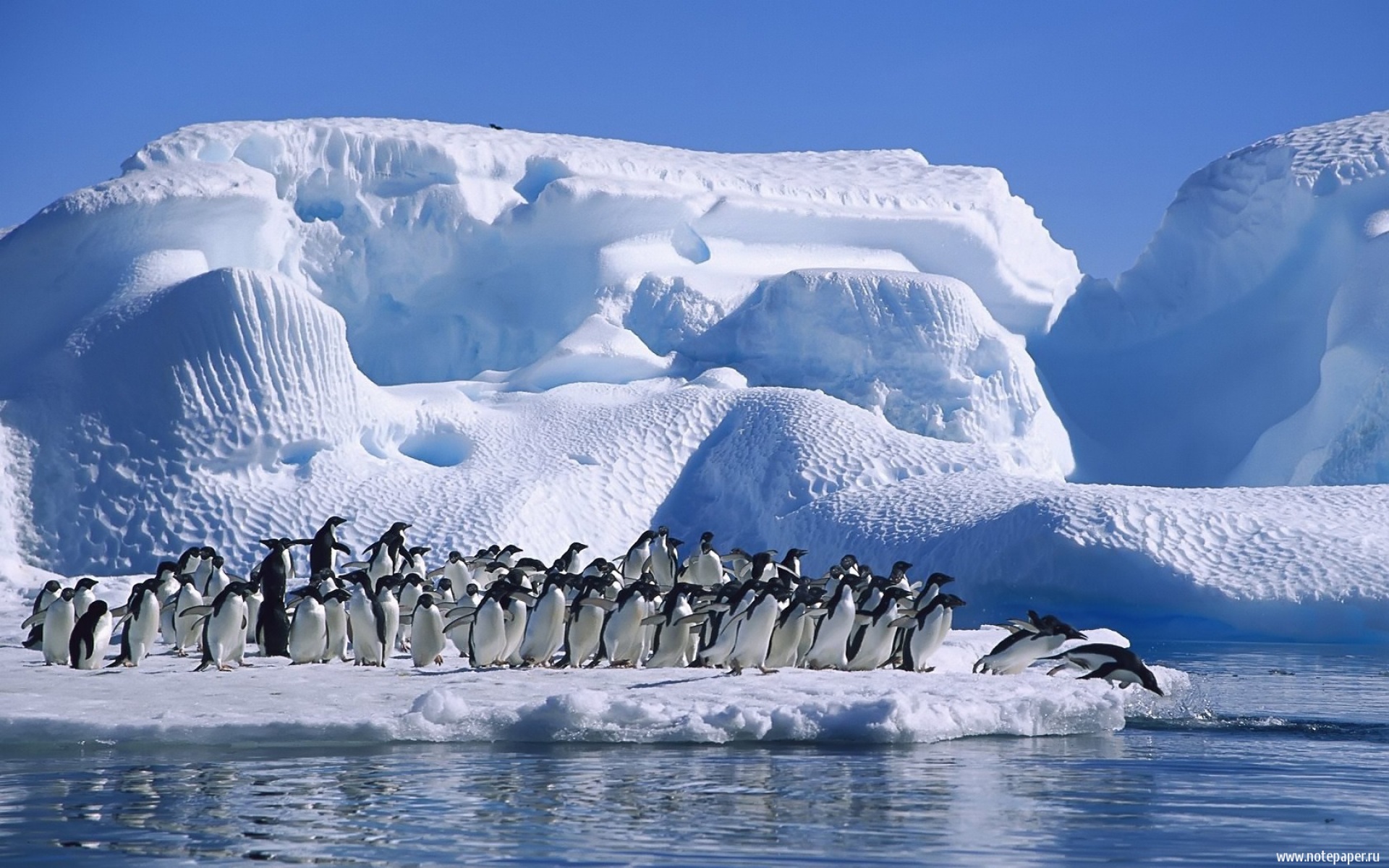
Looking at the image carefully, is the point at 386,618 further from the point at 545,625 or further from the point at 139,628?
the point at 139,628

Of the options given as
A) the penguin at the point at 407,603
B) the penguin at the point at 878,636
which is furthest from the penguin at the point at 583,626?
the penguin at the point at 407,603

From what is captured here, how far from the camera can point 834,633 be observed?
445 inches

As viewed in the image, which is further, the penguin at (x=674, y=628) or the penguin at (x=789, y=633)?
the penguin at (x=674, y=628)

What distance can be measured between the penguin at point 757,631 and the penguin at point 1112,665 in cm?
229

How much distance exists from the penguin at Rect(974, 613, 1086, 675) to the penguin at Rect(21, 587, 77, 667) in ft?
22.3

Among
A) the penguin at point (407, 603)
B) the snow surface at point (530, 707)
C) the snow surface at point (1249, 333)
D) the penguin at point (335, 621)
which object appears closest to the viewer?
the snow surface at point (530, 707)

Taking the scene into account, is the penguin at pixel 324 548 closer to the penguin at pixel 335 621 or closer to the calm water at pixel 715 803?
the penguin at pixel 335 621

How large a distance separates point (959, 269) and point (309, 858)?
96.1ft

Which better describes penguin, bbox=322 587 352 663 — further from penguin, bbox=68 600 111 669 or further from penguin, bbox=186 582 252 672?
penguin, bbox=68 600 111 669

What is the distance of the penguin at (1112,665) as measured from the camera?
36.1 ft

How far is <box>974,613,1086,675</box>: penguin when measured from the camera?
11.6 m

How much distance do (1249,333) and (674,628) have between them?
940 inches

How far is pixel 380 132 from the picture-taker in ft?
94.5

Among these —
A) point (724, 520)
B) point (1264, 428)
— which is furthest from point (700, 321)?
point (1264, 428)
